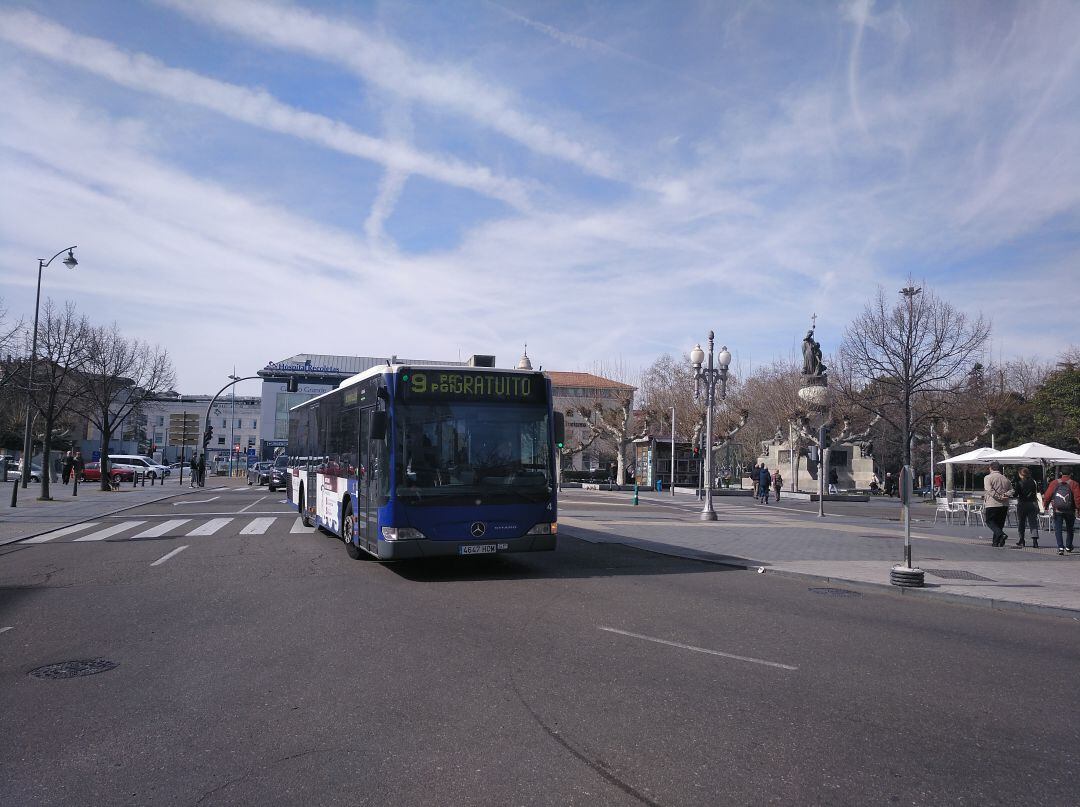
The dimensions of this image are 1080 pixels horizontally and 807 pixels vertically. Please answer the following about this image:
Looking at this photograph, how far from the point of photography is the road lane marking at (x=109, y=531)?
16859 millimetres

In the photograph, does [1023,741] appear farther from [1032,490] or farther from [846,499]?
[846,499]

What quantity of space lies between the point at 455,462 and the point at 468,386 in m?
1.19

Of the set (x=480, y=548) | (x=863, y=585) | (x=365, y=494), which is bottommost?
(x=863, y=585)

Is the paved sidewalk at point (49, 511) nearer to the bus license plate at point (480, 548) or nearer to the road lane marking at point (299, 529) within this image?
the road lane marking at point (299, 529)

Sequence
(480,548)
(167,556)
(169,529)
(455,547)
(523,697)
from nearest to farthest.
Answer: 1. (523,697)
2. (455,547)
3. (480,548)
4. (167,556)
5. (169,529)

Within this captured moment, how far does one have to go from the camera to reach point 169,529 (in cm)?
1889

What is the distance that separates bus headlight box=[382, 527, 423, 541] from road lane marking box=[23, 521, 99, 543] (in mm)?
9900

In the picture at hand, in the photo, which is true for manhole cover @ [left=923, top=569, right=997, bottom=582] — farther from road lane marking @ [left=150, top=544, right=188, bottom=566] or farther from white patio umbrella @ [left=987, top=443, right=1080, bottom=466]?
road lane marking @ [left=150, top=544, right=188, bottom=566]

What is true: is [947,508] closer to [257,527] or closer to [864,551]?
[864,551]

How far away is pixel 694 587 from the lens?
36.8 feet

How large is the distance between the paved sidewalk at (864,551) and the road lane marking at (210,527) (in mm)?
8602

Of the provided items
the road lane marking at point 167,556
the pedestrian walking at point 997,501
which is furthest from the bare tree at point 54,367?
the pedestrian walking at point 997,501

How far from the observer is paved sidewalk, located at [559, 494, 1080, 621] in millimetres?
11211

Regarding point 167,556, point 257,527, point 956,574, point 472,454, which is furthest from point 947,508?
point 167,556
